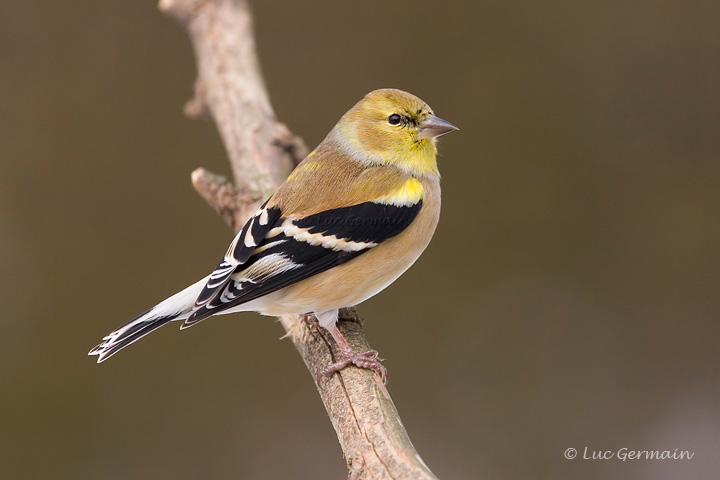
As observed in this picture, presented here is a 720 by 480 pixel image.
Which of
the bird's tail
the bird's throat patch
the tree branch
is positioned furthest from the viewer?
the bird's throat patch

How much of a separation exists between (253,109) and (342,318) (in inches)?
43.1

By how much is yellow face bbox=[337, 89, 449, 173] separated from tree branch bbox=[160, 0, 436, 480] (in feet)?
1.68

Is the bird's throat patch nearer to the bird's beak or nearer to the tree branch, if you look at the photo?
the bird's beak

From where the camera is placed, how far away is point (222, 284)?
6.71ft

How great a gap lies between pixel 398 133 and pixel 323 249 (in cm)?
58

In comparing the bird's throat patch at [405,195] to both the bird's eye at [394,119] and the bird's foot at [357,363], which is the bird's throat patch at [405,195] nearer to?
the bird's eye at [394,119]

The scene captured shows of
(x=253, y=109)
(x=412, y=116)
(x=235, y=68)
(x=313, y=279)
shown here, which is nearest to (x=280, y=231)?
(x=313, y=279)

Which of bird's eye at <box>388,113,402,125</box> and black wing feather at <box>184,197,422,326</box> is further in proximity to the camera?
bird's eye at <box>388,113,402,125</box>

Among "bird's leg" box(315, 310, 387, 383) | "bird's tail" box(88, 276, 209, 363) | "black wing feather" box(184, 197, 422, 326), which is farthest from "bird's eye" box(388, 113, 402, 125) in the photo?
"bird's tail" box(88, 276, 209, 363)

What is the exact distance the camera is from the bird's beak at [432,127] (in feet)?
7.95

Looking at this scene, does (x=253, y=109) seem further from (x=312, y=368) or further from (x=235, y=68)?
(x=312, y=368)

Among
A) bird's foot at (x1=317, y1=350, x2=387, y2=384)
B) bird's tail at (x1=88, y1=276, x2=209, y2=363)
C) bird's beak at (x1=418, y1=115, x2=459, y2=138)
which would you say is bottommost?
bird's foot at (x1=317, y1=350, x2=387, y2=384)

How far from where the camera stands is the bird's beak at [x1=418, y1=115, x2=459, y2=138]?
2424 mm

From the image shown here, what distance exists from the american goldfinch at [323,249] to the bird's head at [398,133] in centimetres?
2
